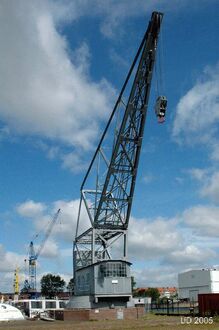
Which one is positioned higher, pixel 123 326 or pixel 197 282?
pixel 197 282

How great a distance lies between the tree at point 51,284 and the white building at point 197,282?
54.4 metres

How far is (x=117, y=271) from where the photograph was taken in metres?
58.1

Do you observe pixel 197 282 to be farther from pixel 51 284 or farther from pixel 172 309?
pixel 51 284

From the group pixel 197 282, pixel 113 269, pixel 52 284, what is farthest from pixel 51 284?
pixel 113 269

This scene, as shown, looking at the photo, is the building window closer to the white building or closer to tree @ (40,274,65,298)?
the white building

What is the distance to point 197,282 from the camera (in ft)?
372

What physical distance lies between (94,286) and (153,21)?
31.2 metres

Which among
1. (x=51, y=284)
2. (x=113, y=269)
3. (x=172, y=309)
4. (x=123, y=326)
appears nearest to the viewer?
(x=123, y=326)

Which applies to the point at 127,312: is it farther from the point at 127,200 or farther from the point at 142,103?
the point at 142,103

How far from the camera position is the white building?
106m

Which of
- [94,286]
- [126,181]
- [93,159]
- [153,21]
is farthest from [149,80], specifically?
[94,286]

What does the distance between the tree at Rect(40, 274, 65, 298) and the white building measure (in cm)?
5438

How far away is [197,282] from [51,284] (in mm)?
68810

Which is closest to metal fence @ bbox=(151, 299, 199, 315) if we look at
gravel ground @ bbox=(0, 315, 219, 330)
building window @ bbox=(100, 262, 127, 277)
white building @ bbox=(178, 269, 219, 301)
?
building window @ bbox=(100, 262, 127, 277)
